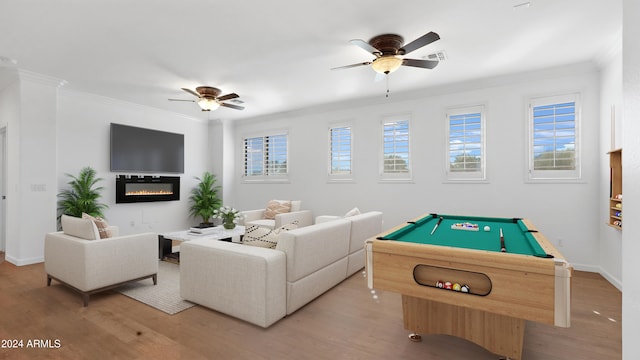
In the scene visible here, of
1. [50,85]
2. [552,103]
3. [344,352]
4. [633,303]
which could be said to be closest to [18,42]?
[50,85]

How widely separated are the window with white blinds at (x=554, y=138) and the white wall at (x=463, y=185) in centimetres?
10

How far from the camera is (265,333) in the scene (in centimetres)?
246

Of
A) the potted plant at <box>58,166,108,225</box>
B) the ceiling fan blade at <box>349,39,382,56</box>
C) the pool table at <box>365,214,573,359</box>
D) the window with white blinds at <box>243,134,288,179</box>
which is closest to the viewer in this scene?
the pool table at <box>365,214,573,359</box>

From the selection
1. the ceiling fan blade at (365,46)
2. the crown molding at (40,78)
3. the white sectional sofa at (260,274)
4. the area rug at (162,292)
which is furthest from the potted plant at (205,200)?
the ceiling fan blade at (365,46)

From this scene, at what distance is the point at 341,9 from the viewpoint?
2793 mm

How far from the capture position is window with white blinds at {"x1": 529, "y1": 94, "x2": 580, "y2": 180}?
4211 millimetres

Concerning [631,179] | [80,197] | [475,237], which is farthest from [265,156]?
[631,179]

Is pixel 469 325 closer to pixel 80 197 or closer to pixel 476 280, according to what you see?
pixel 476 280

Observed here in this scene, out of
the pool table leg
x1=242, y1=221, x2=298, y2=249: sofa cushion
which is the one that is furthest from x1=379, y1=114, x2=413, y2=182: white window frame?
the pool table leg

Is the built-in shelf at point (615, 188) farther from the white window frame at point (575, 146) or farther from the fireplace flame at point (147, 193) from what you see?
the fireplace flame at point (147, 193)

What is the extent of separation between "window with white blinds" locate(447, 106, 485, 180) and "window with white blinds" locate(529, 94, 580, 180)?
0.66 m

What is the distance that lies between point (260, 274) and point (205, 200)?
5.19 m

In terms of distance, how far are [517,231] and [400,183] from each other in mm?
2901

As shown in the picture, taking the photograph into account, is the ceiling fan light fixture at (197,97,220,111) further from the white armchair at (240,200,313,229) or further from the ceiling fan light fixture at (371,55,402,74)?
the ceiling fan light fixture at (371,55,402,74)
